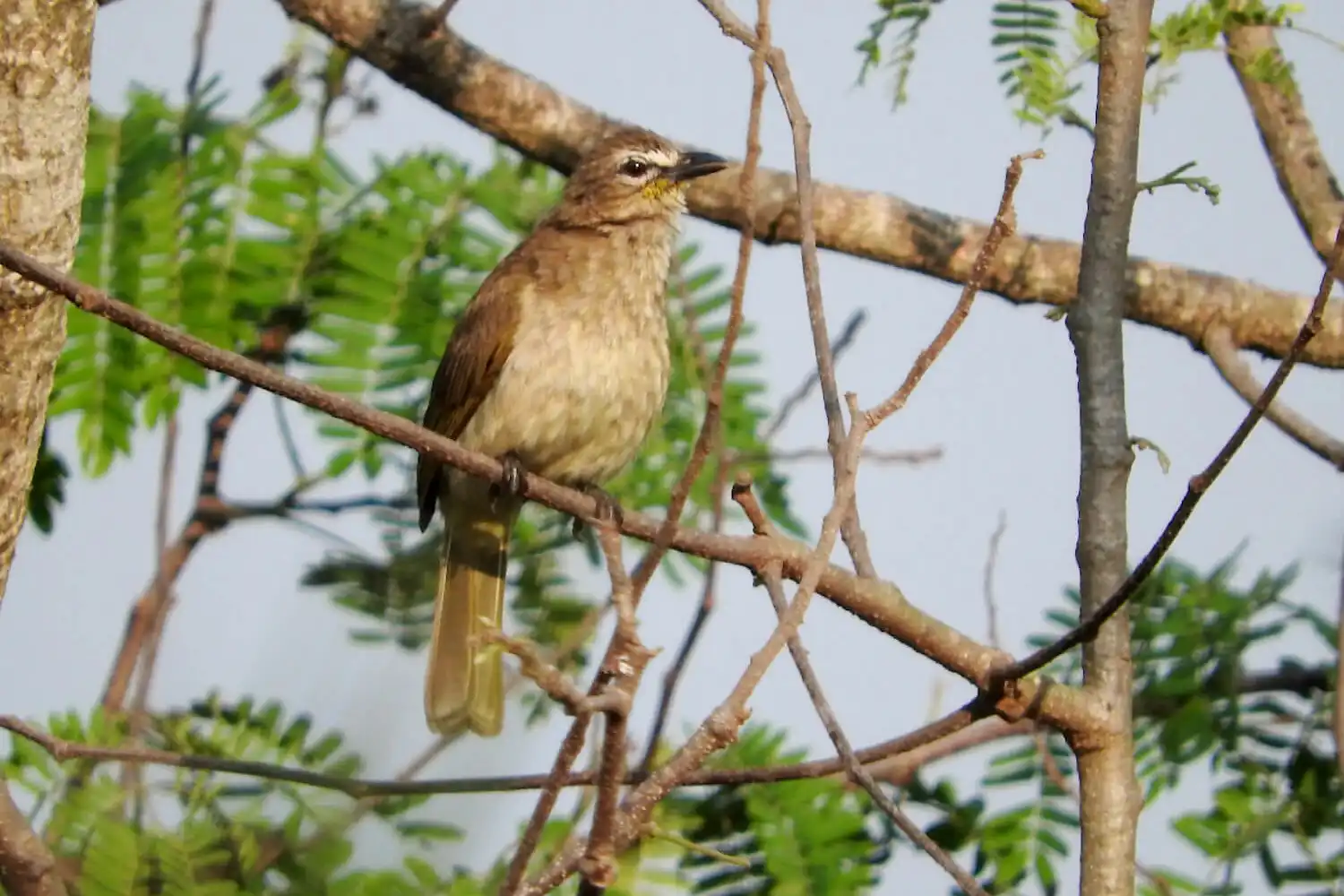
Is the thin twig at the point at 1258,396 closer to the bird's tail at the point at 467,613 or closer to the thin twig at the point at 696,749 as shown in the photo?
the thin twig at the point at 696,749

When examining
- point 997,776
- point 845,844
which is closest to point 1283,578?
point 997,776

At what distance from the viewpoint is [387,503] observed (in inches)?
191

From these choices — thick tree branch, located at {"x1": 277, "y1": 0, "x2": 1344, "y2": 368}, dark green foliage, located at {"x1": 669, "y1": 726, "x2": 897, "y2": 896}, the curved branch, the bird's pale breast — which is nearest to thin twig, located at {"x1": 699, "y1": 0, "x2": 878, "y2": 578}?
the curved branch

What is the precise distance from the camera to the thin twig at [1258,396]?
339cm

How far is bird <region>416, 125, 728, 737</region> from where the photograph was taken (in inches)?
172

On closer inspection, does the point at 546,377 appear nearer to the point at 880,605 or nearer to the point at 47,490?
the point at 47,490

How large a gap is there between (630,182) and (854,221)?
60 cm

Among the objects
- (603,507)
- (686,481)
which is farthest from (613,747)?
(603,507)

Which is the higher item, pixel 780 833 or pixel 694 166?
pixel 694 166

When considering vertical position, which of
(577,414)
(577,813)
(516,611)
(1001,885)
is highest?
(577,414)

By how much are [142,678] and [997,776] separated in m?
1.88

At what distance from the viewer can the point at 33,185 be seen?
2555 millimetres

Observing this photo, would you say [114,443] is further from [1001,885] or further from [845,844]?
[1001,885]

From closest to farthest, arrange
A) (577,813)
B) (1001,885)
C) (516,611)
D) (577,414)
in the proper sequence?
(577,813), (1001,885), (577,414), (516,611)
